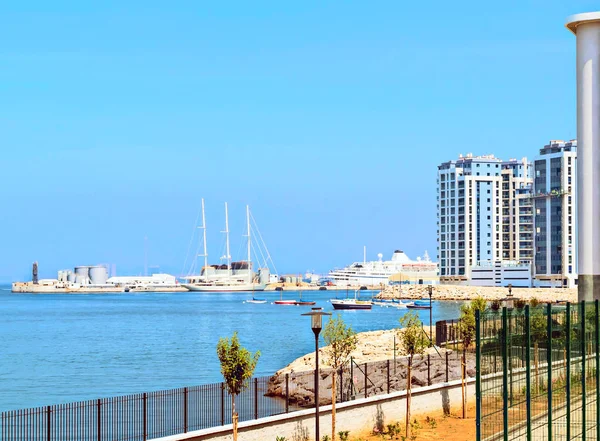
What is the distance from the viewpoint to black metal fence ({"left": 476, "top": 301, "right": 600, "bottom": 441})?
50.1 feet

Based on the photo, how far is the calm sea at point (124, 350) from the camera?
165 feet

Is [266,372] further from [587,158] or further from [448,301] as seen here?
[448,301]

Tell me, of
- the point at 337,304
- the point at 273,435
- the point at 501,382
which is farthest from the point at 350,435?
the point at 337,304

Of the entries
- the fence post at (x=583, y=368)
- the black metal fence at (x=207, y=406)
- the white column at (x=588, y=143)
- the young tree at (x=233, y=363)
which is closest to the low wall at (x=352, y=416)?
the young tree at (x=233, y=363)

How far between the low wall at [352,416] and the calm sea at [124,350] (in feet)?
71.6

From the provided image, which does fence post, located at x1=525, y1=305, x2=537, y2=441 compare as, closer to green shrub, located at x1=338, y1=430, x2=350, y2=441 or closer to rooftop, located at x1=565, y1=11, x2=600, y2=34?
green shrub, located at x1=338, y1=430, x2=350, y2=441

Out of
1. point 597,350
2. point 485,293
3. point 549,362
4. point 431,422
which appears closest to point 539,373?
point 549,362

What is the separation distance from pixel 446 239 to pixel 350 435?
168m

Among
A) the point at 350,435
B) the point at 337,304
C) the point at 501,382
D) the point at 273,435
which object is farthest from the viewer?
the point at 337,304

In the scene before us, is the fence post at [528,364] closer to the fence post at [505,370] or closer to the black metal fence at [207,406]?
the fence post at [505,370]

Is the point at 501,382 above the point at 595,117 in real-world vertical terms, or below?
below

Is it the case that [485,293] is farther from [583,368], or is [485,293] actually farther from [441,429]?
[583,368]

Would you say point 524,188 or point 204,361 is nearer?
point 204,361

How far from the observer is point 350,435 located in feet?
82.9
